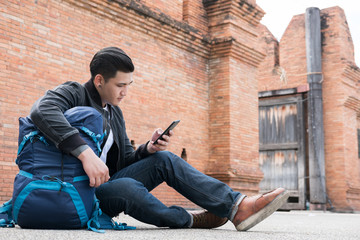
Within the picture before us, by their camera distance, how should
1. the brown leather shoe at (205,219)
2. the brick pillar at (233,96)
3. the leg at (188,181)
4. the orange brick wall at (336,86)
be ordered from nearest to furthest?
1. the leg at (188,181)
2. the brown leather shoe at (205,219)
3. the brick pillar at (233,96)
4. the orange brick wall at (336,86)

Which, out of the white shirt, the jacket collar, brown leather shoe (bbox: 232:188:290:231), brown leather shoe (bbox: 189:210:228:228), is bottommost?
brown leather shoe (bbox: 189:210:228:228)

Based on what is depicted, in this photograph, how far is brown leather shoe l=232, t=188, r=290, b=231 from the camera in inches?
120

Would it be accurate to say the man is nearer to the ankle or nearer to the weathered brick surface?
the ankle

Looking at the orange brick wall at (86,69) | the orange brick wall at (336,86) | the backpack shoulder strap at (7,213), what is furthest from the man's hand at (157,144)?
the orange brick wall at (336,86)

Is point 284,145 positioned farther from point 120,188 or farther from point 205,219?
point 120,188

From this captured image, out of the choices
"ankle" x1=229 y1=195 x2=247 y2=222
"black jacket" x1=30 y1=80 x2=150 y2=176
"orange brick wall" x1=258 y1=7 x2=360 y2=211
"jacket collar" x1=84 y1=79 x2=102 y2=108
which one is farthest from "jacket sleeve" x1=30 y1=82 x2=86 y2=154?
"orange brick wall" x1=258 y1=7 x2=360 y2=211

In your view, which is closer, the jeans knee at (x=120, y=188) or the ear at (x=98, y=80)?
the jeans knee at (x=120, y=188)

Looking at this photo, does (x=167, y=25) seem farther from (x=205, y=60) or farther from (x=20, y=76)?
(x=20, y=76)

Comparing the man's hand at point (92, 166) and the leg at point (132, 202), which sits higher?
the man's hand at point (92, 166)

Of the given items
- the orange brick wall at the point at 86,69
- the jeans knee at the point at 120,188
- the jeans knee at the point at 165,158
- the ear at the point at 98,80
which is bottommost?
the jeans knee at the point at 120,188

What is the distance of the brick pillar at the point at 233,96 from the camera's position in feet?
32.2

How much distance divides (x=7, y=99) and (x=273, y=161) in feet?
35.4

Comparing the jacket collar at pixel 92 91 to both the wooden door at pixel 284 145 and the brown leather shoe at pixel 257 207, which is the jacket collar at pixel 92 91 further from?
the wooden door at pixel 284 145

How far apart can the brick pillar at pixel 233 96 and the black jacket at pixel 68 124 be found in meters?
6.36
